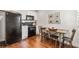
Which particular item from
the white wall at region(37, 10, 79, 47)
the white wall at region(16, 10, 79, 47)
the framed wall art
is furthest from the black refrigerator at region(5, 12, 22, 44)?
the framed wall art

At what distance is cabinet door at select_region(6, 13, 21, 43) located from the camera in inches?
75.7

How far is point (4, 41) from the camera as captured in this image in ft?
6.20

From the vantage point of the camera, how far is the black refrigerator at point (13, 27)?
1.92 meters

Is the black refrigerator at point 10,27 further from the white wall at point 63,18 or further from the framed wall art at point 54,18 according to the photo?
the framed wall art at point 54,18

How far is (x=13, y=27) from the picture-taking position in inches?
77.5

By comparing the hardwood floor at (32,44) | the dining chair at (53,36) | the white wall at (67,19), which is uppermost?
the white wall at (67,19)

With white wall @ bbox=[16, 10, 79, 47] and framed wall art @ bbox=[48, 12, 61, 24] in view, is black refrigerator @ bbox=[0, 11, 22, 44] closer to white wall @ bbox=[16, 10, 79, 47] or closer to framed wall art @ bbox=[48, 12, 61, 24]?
white wall @ bbox=[16, 10, 79, 47]

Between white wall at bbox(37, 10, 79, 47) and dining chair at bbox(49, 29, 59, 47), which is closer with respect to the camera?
white wall at bbox(37, 10, 79, 47)

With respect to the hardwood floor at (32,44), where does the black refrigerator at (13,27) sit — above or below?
above

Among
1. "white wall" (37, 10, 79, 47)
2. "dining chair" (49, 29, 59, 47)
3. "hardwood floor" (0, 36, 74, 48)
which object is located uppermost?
"white wall" (37, 10, 79, 47)

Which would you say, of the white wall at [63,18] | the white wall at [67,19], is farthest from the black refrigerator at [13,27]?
the white wall at [67,19]

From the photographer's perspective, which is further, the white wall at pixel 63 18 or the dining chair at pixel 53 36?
the dining chair at pixel 53 36

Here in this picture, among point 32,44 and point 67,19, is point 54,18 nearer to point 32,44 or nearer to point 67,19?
point 67,19

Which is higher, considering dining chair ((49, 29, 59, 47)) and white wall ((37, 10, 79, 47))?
white wall ((37, 10, 79, 47))
